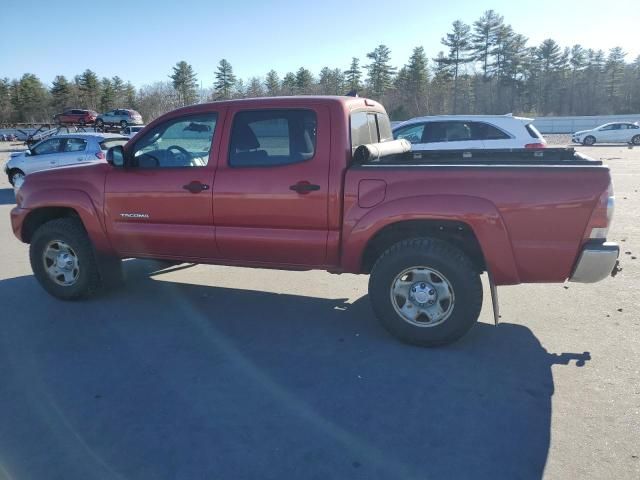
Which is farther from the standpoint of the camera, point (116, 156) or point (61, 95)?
point (61, 95)

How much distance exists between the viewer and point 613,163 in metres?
20.1

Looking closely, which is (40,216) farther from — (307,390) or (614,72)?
(614,72)

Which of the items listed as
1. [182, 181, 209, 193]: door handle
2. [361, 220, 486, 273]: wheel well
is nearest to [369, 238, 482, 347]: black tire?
[361, 220, 486, 273]: wheel well

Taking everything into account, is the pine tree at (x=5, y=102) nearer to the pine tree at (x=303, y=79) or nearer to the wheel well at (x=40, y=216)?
the pine tree at (x=303, y=79)

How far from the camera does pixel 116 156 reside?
4.87 metres

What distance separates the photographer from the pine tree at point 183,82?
76000 mm

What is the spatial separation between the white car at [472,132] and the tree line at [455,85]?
2365 inches

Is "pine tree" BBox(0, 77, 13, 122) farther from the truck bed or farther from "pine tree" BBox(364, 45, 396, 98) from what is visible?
the truck bed

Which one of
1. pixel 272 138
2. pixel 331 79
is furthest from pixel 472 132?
pixel 331 79

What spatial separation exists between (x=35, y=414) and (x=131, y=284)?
2.84m

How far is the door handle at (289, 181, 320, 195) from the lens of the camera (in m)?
4.23

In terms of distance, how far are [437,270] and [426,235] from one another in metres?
0.38

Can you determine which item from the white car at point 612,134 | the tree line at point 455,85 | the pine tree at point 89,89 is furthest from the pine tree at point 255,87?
the white car at point 612,134

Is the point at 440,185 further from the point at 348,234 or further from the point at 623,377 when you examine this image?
the point at 623,377
